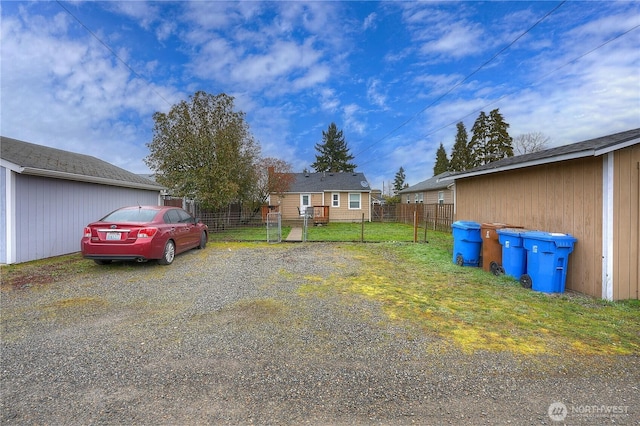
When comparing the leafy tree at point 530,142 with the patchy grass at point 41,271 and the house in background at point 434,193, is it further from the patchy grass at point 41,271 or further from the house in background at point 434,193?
the patchy grass at point 41,271

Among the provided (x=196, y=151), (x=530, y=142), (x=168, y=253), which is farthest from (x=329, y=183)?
(x=530, y=142)

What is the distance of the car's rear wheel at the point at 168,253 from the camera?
7227mm

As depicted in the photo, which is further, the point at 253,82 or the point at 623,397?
the point at 253,82

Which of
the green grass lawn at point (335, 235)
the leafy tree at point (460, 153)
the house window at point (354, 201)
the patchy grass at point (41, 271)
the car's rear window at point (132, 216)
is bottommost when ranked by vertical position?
the patchy grass at point (41, 271)

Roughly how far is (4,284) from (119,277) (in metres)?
1.91

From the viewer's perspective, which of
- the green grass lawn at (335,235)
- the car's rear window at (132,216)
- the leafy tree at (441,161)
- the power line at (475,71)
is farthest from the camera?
the leafy tree at (441,161)

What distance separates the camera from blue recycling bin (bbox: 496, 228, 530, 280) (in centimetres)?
607

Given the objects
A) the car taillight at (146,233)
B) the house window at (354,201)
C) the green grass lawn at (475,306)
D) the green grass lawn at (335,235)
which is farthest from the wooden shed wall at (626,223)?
the house window at (354,201)

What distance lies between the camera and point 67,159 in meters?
10.2

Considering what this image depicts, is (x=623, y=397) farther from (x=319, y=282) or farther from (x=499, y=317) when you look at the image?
(x=319, y=282)

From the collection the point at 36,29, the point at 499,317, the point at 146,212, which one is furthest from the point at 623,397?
the point at 36,29

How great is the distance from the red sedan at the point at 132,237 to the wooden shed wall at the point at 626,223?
8901 millimetres

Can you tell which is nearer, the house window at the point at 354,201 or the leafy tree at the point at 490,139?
the house window at the point at 354,201

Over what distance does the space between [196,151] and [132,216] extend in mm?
8114
